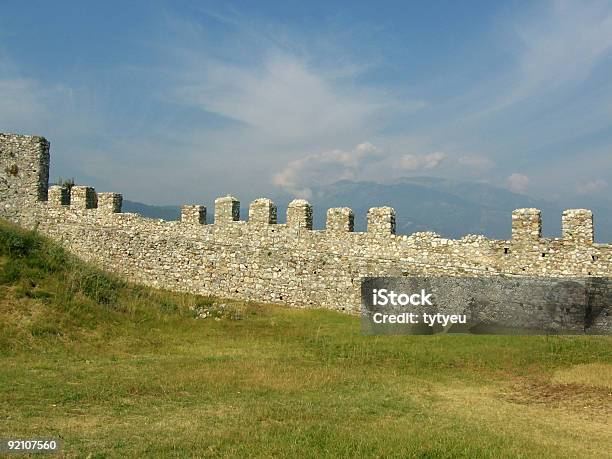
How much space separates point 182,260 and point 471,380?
1390 cm

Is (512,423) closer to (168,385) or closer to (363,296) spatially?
→ (168,385)

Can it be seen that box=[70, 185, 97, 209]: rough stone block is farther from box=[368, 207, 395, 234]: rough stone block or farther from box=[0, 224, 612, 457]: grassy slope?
box=[368, 207, 395, 234]: rough stone block

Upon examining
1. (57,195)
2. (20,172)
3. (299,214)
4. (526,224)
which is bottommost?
(526,224)

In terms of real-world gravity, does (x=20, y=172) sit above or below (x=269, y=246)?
above

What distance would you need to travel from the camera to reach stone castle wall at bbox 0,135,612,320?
63.6ft

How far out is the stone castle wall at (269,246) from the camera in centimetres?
1938

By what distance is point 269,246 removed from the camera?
74.1 ft

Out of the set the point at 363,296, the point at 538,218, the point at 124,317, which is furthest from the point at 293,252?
the point at 538,218

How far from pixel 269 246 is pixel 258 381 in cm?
1187

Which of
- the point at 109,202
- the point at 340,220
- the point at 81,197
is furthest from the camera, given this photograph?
the point at 81,197

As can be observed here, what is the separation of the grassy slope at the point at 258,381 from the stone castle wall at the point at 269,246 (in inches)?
80.1

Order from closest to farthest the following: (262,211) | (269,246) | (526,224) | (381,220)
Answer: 1. (526,224)
2. (269,246)
3. (381,220)
4. (262,211)

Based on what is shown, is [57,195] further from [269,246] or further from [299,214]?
[299,214]

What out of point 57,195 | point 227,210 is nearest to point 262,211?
point 227,210
